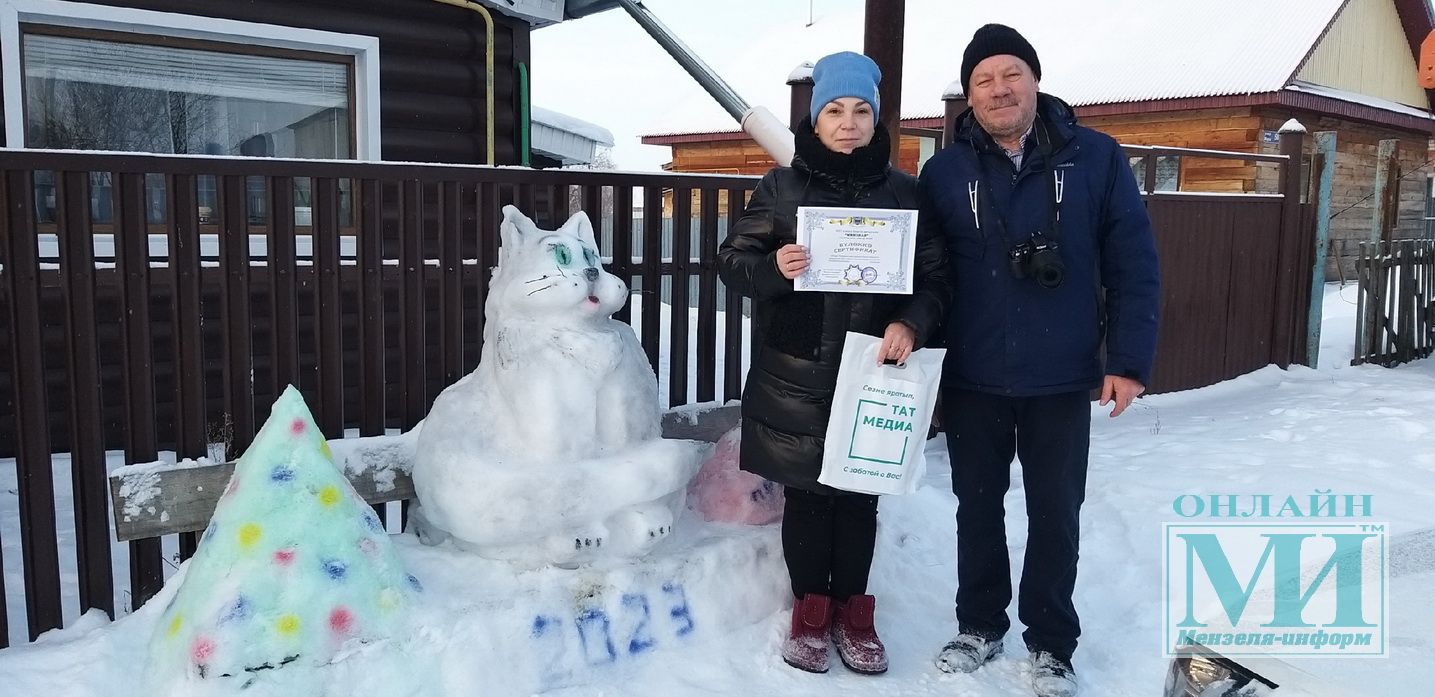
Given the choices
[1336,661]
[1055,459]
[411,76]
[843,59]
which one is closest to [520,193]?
[843,59]

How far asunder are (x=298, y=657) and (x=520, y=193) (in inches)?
67.4

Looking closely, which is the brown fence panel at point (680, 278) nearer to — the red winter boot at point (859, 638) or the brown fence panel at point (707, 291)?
the brown fence panel at point (707, 291)

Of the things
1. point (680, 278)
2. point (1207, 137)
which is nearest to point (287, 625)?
point (680, 278)

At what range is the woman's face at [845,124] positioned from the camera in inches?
106

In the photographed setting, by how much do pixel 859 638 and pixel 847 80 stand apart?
161 centimetres

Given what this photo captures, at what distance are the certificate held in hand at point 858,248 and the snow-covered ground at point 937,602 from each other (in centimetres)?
101

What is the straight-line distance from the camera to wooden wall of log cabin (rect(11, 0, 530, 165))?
5.95 m

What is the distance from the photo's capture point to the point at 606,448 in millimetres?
2945

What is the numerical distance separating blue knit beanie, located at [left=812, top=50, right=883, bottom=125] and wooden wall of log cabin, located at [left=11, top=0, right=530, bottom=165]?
14.2 ft

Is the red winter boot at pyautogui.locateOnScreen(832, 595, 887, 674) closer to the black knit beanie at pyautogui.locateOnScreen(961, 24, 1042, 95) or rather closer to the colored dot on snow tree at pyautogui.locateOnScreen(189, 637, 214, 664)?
the black knit beanie at pyautogui.locateOnScreen(961, 24, 1042, 95)

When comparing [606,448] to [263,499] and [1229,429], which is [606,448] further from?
[1229,429]

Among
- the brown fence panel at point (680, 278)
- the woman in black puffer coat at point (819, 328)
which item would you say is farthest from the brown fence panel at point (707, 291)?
the woman in black puffer coat at point (819, 328)

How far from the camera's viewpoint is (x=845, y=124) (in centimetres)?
269

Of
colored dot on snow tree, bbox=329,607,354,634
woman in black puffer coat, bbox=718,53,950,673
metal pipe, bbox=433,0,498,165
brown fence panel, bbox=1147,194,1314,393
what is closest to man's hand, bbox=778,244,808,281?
woman in black puffer coat, bbox=718,53,950,673
